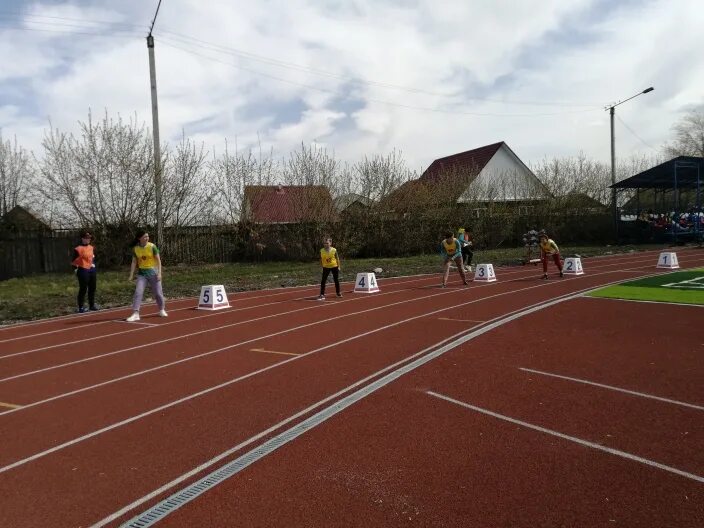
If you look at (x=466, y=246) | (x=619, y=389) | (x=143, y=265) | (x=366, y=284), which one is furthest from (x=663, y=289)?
(x=143, y=265)

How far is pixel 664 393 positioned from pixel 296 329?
5.98 meters

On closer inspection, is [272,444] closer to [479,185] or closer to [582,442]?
[582,442]

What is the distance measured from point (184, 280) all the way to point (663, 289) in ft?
46.6

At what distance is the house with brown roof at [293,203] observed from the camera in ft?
91.9

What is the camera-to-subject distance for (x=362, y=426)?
16.7 feet

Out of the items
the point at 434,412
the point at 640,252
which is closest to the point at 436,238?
the point at 640,252

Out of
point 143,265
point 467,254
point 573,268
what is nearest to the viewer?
point 143,265

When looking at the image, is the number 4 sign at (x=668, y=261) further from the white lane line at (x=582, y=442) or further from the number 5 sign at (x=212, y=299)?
the white lane line at (x=582, y=442)

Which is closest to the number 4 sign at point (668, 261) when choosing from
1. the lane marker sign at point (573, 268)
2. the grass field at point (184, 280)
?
the lane marker sign at point (573, 268)

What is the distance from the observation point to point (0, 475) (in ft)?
14.2

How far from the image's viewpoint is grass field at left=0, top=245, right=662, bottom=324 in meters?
14.2

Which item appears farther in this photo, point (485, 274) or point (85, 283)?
point (485, 274)

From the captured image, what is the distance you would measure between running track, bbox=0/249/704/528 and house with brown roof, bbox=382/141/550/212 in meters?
21.4

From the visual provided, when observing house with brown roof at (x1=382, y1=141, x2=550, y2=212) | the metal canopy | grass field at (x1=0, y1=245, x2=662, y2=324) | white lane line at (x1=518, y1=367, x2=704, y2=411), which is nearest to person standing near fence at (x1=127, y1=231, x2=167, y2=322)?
grass field at (x1=0, y1=245, x2=662, y2=324)
